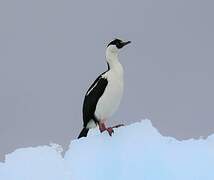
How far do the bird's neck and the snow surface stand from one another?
320 mm

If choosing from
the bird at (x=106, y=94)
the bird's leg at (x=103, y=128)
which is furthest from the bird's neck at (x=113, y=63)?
the bird's leg at (x=103, y=128)

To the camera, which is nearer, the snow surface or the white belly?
the snow surface

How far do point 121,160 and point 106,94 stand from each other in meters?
0.38

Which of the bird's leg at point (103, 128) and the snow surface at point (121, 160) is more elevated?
the bird's leg at point (103, 128)

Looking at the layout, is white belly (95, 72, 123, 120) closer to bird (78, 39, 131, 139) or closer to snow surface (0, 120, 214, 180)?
bird (78, 39, 131, 139)

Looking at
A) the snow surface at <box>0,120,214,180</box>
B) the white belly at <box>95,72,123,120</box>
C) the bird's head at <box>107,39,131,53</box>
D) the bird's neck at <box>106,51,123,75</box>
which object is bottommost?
the snow surface at <box>0,120,214,180</box>

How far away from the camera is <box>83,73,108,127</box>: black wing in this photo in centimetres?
862

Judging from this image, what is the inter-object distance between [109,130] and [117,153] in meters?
0.14

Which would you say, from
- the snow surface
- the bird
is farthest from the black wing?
the snow surface

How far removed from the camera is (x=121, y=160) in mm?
8508

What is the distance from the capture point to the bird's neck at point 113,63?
28.4 feet

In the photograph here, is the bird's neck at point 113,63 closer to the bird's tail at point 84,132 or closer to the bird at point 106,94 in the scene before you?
the bird at point 106,94

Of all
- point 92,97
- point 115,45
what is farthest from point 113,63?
point 92,97

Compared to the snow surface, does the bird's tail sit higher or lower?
higher
